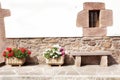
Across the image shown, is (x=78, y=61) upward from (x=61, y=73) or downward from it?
upward

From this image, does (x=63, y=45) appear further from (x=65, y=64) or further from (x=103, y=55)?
(x=103, y=55)

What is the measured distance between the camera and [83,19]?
6277mm

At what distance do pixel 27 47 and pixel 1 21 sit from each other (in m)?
1.18

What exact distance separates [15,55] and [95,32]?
100 inches

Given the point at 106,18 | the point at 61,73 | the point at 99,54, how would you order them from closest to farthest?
the point at 61,73 → the point at 99,54 → the point at 106,18

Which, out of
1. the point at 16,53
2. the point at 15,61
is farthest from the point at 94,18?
the point at 15,61

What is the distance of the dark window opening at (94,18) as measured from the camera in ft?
20.9

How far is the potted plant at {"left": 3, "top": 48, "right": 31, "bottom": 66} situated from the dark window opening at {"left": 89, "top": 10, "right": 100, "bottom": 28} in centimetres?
219

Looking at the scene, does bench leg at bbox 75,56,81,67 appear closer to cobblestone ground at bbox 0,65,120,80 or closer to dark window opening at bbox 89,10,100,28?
cobblestone ground at bbox 0,65,120,80

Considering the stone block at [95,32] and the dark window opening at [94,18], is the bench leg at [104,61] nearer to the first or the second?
the stone block at [95,32]

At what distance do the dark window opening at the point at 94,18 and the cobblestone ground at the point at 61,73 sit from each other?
1.32 meters

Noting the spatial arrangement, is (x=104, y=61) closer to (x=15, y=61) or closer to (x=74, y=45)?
(x=74, y=45)

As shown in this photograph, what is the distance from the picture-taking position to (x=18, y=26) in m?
6.47

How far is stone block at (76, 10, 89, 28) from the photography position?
6.25 metres
